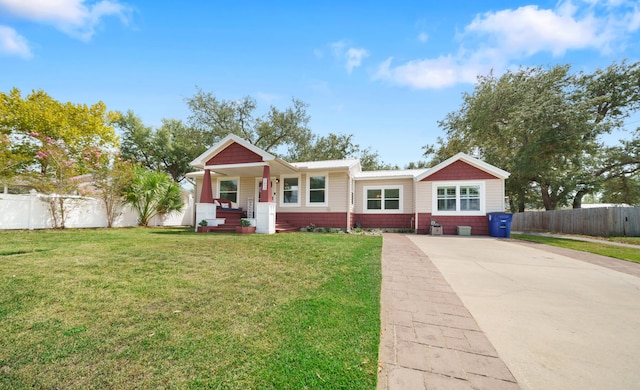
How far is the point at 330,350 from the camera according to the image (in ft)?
6.92

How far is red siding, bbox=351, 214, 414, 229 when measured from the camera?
1370 cm

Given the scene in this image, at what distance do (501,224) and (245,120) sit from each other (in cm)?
2221

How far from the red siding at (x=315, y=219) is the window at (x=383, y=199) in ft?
6.05

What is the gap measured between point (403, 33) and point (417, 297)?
29.5 feet

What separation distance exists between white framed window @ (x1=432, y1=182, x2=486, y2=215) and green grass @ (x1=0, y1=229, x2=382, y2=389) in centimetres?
949

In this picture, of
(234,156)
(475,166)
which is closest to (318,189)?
(234,156)

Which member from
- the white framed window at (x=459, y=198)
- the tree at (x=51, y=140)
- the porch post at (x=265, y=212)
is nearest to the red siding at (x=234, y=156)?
the porch post at (x=265, y=212)

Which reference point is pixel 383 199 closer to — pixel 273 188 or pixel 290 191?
pixel 290 191

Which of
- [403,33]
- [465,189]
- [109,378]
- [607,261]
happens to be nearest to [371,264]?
[109,378]

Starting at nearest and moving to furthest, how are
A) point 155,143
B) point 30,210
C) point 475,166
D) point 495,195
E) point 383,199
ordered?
point 30,210
point 495,195
point 475,166
point 383,199
point 155,143

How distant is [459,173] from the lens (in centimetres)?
1274

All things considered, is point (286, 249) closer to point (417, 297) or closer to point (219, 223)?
point (417, 297)

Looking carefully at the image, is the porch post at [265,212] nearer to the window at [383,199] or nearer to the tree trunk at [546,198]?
the window at [383,199]

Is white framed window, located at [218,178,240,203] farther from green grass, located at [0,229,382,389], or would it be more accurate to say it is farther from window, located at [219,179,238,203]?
green grass, located at [0,229,382,389]
